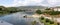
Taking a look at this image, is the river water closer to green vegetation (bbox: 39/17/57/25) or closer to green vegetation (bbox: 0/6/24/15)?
green vegetation (bbox: 0/6/24/15)

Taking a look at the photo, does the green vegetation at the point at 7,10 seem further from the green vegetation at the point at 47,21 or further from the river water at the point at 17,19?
the green vegetation at the point at 47,21

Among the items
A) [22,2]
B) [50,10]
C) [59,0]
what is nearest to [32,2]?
[22,2]

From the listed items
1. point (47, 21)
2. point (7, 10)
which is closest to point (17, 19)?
point (7, 10)

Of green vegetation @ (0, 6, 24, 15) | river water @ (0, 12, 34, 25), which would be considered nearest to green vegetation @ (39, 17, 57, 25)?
river water @ (0, 12, 34, 25)

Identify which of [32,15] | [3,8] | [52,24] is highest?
[3,8]

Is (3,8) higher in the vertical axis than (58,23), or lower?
higher

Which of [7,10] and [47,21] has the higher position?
[7,10]

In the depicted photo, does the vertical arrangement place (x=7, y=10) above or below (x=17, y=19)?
above

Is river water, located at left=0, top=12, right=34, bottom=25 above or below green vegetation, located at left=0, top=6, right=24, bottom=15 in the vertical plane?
below

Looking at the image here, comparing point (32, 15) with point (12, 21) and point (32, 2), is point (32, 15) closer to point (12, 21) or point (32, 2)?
point (32, 2)

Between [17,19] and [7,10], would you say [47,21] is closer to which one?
[17,19]

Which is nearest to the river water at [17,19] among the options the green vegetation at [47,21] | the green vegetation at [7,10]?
the green vegetation at [7,10]
